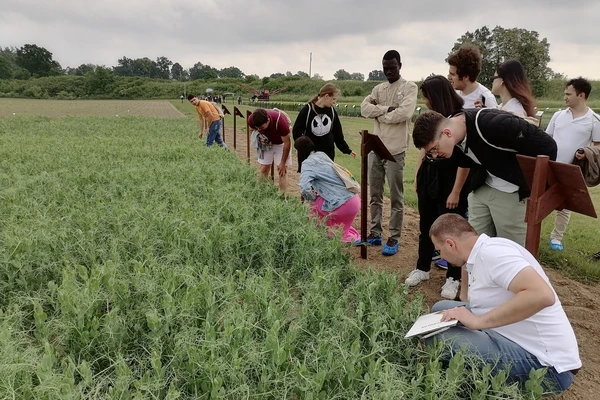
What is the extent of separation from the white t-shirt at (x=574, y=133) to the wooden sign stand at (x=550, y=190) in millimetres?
2466

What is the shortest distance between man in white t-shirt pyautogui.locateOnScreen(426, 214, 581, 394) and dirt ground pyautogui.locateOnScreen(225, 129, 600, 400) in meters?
0.79

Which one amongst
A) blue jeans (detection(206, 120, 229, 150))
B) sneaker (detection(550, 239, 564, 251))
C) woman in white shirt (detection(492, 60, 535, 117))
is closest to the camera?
woman in white shirt (detection(492, 60, 535, 117))

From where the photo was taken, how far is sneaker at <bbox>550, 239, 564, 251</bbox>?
495 cm

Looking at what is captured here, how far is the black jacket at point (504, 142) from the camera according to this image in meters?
2.60

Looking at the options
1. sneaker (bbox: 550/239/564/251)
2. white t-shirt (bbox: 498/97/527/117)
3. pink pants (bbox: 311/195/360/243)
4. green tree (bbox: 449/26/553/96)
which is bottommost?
sneaker (bbox: 550/239/564/251)

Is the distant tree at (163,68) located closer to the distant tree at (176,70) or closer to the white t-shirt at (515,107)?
the distant tree at (176,70)

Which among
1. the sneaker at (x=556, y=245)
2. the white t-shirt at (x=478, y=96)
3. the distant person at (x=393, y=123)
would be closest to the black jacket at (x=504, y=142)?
the white t-shirt at (x=478, y=96)

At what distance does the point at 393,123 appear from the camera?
4.61m

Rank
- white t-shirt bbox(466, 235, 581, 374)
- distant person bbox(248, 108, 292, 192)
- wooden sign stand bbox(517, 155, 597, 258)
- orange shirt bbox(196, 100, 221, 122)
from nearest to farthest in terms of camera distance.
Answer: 1. white t-shirt bbox(466, 235, 581, 374)
2. wooden sign stand bbox(517, 155, 597, 258)
3. distant person bbox(248, 108, 292, 192)
4. orange shirt bbox(196, 100, 221, 122)

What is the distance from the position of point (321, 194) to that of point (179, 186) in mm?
1831

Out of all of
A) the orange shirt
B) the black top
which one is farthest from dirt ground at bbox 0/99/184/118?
the black top

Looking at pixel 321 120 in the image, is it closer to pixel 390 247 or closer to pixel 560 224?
pixel 390 247

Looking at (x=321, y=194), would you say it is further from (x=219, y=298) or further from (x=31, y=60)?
(x=31, y=60)

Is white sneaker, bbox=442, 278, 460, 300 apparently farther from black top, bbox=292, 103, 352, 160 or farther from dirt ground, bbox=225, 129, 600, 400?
black top, bbox=292, 103, 352, 160
